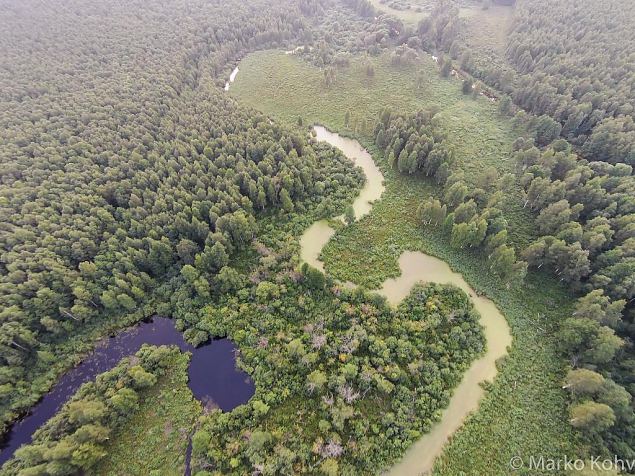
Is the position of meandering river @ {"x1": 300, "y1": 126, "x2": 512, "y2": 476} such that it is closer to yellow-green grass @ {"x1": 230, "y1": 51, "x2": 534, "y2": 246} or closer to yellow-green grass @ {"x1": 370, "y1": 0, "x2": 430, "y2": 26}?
yellow-green grass @ {"x1": 230, "y1": 51, "x2": 534, "y2": 246}

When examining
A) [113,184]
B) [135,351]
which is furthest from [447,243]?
[113,184]

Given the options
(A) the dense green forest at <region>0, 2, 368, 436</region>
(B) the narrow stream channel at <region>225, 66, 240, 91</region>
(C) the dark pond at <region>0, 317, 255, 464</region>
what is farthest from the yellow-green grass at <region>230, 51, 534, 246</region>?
(C) the dark pond at <region>0, 317, 255, 464</region>

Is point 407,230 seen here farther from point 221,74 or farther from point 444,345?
point 221,74

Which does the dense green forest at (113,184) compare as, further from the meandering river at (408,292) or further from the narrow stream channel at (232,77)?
the meandering river at (408,292)

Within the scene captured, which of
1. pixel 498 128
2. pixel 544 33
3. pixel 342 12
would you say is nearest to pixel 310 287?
pixel 498 128

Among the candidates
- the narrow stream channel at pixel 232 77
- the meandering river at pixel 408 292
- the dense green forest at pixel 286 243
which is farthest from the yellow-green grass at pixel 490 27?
A: the narrow stream channel at pixel 232 77
